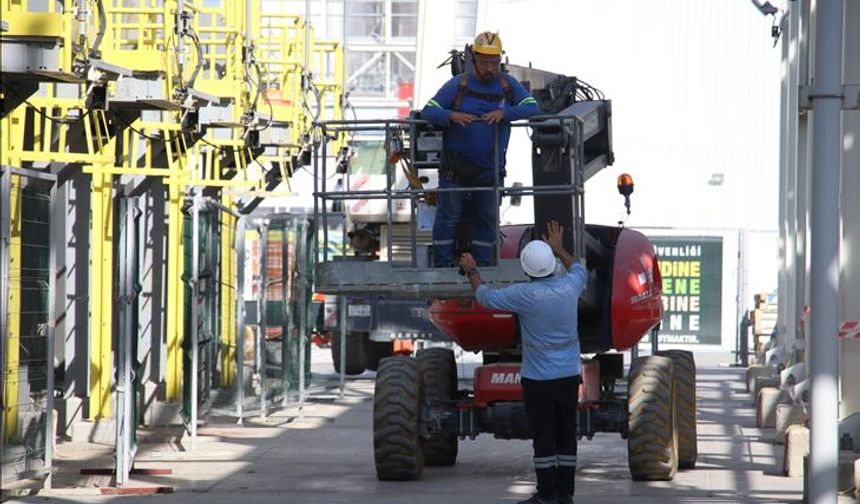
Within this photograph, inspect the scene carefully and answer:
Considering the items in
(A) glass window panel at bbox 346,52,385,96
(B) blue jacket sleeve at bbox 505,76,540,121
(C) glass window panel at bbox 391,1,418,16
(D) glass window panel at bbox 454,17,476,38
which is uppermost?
(C) glass window panel at bbox 391,1,418,16

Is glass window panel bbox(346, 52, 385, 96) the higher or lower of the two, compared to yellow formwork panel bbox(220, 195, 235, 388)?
higher

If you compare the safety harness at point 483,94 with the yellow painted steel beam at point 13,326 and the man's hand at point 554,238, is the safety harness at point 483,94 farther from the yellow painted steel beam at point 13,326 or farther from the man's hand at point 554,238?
the yellow painted steel beam at point 13,326

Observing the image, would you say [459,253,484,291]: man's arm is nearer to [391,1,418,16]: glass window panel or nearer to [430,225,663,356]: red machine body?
[430,225,663,356]: red machine body

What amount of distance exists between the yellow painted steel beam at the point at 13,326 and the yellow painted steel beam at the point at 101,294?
15.5 feet

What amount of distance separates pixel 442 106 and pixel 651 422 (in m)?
3.24

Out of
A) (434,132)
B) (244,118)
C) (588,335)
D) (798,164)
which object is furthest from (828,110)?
(798,164)

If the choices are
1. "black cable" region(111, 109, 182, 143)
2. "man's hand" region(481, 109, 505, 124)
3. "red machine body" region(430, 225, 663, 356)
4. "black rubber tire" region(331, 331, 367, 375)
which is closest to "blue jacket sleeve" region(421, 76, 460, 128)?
"man's hand" region(481, 109, 505, 124)

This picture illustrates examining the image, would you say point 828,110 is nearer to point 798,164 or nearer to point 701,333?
point 798,164

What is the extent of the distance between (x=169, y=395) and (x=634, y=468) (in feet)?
26.0

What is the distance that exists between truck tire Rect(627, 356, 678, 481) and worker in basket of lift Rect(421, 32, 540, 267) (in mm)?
2073

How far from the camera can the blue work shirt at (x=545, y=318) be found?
13.2m

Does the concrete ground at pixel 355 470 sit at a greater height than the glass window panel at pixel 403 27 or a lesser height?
lesser

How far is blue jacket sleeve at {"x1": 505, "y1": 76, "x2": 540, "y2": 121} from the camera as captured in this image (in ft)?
44.2

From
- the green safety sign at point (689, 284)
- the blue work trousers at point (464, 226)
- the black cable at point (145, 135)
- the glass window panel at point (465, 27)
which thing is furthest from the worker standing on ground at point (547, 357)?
the green safety sign at point (689, 284)
